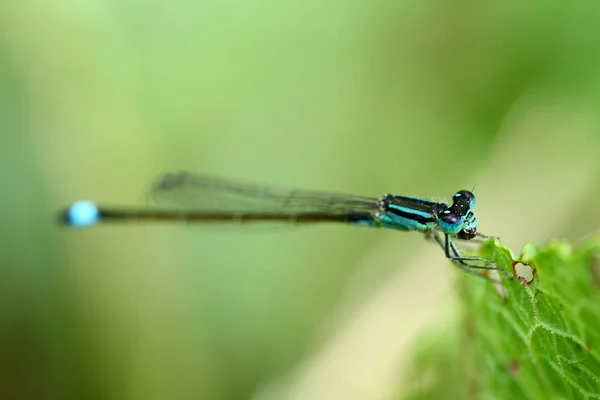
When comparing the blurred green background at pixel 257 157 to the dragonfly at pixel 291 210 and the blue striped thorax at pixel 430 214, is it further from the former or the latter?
the blue striped thorax at pixel 430 214

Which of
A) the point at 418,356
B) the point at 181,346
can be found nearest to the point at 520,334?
the point at 418,356

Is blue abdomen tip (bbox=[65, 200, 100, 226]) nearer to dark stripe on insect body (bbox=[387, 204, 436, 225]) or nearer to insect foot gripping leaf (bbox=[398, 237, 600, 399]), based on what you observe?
dark stripe on insect body (bbox=[387, 204, 436, 225])

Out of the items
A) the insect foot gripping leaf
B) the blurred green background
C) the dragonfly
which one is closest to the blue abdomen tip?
the dragonfly

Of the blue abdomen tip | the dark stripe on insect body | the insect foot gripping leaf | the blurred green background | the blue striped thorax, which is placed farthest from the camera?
the blurred green background

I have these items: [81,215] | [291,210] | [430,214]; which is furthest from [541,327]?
[81,215]

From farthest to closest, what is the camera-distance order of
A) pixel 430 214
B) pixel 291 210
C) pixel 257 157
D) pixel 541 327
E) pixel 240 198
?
pixel 257 157
pixel 240 198
pixel 291 210
pixel 430 214
pixel 541 327

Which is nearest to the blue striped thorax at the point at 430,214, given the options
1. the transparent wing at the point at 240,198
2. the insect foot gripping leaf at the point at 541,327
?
the transparent wing at the point at 240,198

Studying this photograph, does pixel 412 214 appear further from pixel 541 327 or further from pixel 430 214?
pixel 541 327
